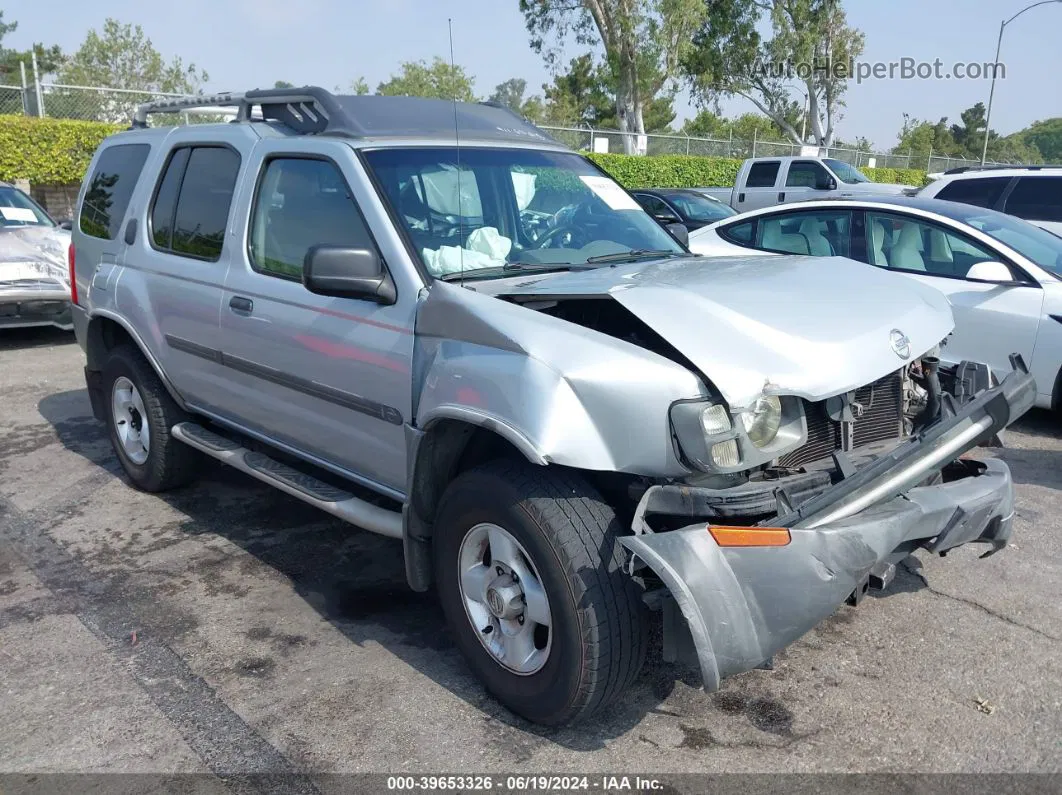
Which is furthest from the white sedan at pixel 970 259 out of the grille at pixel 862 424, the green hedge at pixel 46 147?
the green hedge at pixel 46 147

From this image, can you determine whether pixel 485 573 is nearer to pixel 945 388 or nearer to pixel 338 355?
pixel 338 355

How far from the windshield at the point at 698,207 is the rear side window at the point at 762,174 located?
7.06 feet

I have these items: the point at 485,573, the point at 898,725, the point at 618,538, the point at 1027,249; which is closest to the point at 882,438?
the point at 898,725

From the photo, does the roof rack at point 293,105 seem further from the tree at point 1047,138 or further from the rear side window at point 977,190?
the tree at point 1047,138

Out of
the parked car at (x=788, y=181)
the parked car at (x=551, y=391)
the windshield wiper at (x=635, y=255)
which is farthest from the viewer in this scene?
the parked car at (x=788, y=181)

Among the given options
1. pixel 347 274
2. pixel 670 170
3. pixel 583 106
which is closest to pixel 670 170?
pixel 670 170

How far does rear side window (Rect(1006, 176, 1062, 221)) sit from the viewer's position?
9.03 meters

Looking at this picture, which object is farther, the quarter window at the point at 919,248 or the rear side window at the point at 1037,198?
the rear side window at the point at 1037,198

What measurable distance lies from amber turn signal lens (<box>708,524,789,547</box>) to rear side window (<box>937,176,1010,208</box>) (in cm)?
814

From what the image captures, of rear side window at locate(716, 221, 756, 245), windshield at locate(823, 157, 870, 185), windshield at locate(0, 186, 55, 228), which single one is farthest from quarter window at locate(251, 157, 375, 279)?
windshield at locate(823, 157, 870, 185)

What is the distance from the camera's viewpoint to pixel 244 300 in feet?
13.3

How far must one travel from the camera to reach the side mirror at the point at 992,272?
607 cm

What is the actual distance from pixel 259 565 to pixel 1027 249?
5.59 metres

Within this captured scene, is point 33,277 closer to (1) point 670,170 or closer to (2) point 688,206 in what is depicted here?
(2) point 688,206
